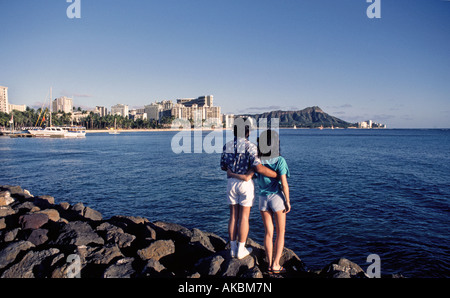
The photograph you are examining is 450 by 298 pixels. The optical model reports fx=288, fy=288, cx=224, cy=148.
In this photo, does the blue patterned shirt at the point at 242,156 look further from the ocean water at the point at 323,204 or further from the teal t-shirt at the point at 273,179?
the ocean water at the point at 323,204

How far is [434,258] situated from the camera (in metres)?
8.95

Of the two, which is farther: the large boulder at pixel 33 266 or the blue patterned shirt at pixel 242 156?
the large boulder at pixel 33 266

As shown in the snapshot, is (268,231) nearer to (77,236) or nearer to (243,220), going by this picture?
(243,220)

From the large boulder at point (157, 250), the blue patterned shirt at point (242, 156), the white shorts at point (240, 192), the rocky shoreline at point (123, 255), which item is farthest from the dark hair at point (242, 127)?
the large boulder at point (157, 250)

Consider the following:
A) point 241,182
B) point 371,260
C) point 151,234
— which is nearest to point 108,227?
point 151,234

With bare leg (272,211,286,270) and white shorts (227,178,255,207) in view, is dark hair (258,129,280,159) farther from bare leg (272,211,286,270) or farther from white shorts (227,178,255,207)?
bare leg (272,211,286,270)

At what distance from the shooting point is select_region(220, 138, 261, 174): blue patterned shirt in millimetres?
4996

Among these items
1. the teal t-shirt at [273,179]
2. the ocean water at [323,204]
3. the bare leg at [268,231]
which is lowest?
the ocean water at [323,204]

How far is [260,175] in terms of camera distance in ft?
16.9

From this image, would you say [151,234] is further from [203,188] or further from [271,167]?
[203,188]

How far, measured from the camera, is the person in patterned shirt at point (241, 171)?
16.4 ft

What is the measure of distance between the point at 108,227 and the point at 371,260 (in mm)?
7756

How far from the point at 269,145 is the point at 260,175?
565 millimetres
